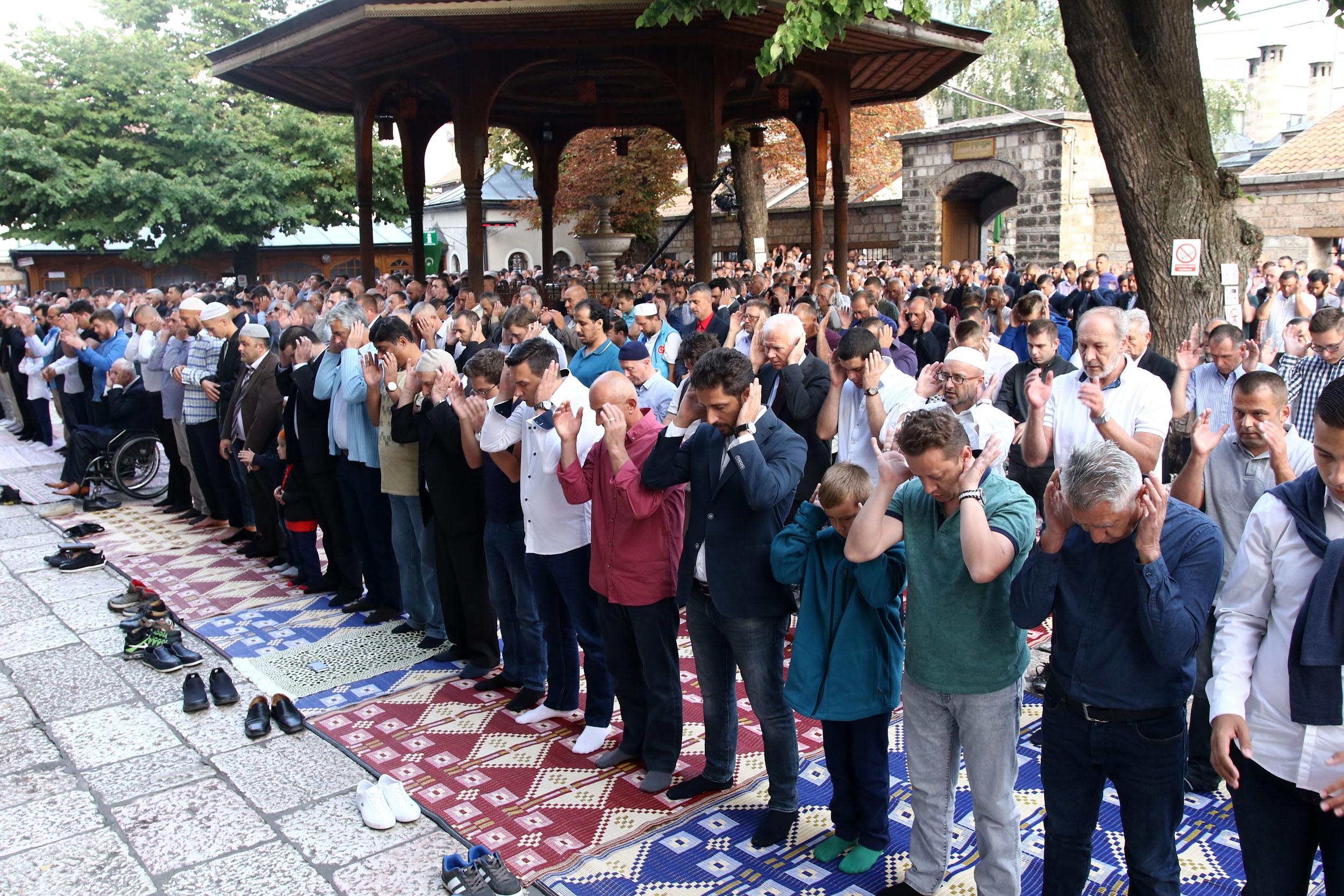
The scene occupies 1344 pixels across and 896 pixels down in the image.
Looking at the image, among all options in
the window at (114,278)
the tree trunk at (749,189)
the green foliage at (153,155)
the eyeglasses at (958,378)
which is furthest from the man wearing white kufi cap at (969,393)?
the window at (114,278)

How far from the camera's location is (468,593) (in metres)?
5.77

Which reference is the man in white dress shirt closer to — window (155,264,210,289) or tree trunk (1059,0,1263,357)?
tree trunk (1059,0,1263,357)

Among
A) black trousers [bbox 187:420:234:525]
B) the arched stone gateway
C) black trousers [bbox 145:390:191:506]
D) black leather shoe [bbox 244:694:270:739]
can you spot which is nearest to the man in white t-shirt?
black leather shoe [bbox 244:694:270:739]

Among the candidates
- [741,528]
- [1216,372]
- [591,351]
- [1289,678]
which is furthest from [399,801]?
[1216,372]

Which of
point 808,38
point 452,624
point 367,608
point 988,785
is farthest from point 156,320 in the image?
point 988,785

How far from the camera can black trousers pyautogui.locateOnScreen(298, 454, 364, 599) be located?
6969mm

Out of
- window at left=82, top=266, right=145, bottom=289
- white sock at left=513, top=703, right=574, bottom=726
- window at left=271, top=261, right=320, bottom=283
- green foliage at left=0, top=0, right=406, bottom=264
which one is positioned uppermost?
green foliage at left=0, top=0, right=406, bottom=264

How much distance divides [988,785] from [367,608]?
4788mm

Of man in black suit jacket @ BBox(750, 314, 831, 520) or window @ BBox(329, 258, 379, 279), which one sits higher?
window @ BBox(329, 258, 379, 279)

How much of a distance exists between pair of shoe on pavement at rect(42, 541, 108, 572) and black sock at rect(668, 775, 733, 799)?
5837 mm

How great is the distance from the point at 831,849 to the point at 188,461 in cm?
752

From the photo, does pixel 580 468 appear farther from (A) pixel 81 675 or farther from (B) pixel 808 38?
(B) pixel 808 38

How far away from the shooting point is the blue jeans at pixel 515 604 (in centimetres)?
530

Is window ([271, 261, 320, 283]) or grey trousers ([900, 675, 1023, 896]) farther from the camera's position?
window ([271, 261, 320, 283])
